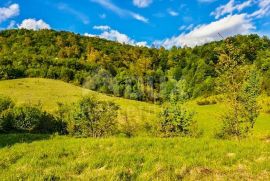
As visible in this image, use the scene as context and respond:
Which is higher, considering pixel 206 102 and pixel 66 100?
pixel 66 100

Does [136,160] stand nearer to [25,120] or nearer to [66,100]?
[25,120]

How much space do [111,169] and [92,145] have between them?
3.21 m

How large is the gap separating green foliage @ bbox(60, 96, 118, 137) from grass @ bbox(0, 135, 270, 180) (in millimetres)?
42370

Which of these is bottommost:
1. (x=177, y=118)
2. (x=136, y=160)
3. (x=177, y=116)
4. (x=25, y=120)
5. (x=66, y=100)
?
(x=136, y=160)

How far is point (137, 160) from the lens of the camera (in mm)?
10633

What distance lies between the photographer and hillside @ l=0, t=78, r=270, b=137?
100 meters

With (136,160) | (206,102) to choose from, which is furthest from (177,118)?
(206,102)

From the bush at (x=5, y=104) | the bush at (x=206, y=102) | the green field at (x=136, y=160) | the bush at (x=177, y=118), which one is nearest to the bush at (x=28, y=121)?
the bush at (x=5, y=104)

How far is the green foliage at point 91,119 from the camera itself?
2445 inches

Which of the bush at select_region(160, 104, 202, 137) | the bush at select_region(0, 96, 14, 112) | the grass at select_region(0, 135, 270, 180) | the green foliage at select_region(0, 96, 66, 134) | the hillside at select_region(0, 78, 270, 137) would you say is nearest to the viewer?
the grass at select_region(0, 135, 270, 180)

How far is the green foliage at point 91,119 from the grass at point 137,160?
139 ft

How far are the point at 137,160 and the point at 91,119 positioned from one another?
55608 millimetres

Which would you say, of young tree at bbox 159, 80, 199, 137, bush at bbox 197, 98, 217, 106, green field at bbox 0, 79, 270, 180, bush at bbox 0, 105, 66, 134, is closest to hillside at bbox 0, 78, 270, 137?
bush at bbox 197, 98, 217, 106

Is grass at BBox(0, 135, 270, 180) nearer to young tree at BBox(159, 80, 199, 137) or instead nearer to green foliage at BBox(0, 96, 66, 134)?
young tree at BBox(159, 80, 199, 137)
